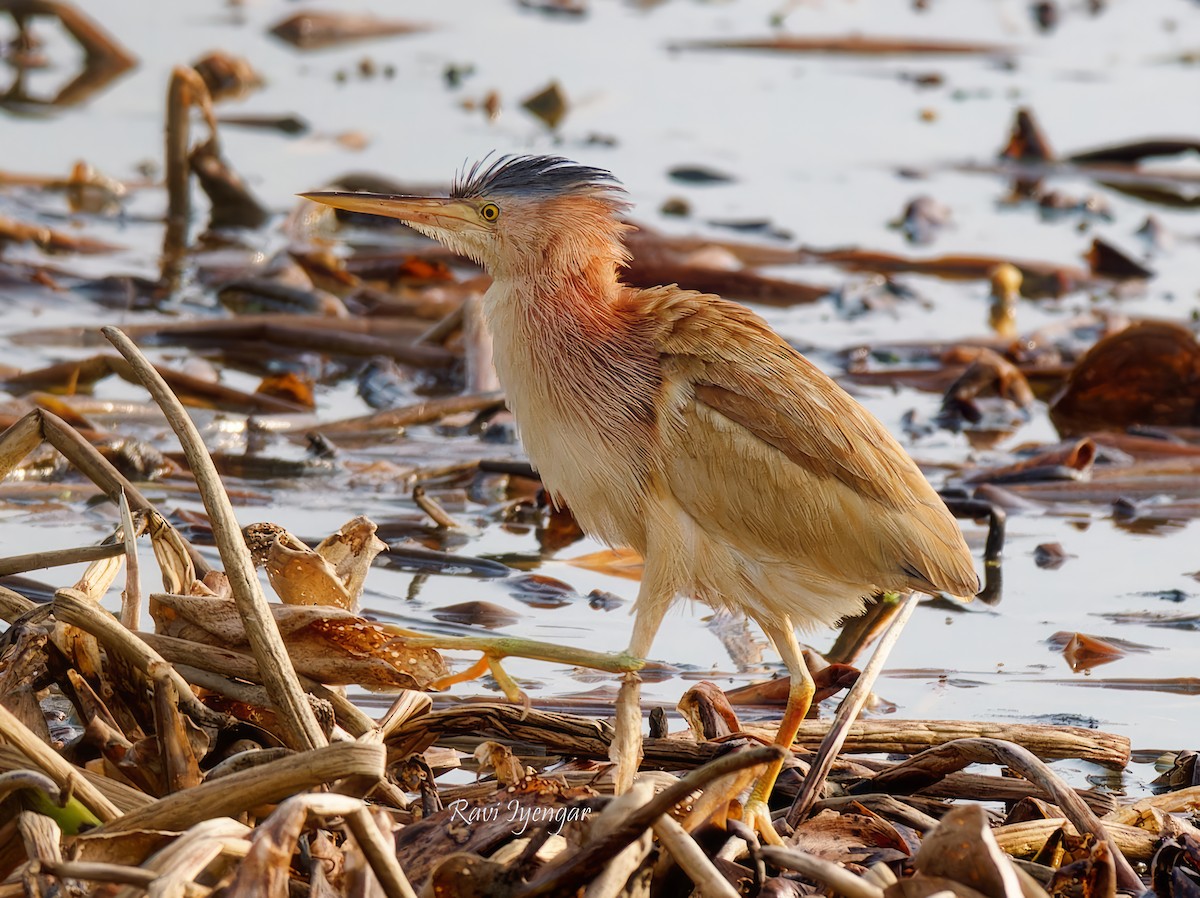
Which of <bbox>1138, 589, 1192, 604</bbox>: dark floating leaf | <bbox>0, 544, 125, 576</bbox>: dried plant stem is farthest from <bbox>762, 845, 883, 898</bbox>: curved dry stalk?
<bbox>1138, 589, 1192, 604</bbox>: dark floating leaf

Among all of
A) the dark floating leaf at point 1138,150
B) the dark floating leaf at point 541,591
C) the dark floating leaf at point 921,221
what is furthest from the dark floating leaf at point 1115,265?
the dark floating leaf at point 541,591

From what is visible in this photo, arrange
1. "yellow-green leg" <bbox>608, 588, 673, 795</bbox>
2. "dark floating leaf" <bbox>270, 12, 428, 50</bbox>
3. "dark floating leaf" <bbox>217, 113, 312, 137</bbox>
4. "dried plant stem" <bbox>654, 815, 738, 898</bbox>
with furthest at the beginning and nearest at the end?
1. "dark floating leaf" <bbox>270, 12, 428, 50</bbox>
2. "dark floating leaf" <bbox>217, 113, 312, 137</bbox>
3. "yellow-green leg" <bbox>608, 588, 673, 795</bbox>
4. "dried plant stem" <bbox>654, 815, 738, 898</bbox>

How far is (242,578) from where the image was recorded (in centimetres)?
247

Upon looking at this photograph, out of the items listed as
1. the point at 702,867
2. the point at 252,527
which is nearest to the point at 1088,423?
the point at 252,527

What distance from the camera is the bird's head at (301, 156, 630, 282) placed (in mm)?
3770

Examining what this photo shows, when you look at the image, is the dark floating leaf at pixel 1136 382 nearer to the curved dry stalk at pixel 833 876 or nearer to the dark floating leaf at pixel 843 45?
the curved dry stalk at pixel 833 876

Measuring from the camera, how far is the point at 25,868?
2.19 meters

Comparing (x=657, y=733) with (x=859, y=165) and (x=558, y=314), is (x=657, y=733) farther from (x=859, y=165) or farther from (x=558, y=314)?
(x=859, y=165)

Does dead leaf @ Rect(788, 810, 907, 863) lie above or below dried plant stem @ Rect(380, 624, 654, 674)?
below

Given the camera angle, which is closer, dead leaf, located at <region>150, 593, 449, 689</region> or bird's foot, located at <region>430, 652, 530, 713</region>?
dead leaf, located at <region>150, 593, 449, 689</region>

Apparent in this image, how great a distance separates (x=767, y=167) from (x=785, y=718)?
7153 mm

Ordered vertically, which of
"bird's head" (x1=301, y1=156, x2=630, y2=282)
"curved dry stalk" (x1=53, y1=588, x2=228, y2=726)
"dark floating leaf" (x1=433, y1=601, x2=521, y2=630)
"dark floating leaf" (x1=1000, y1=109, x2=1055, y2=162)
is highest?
"bird's head" (x1=301, y1=156, x2=630, y2=282)

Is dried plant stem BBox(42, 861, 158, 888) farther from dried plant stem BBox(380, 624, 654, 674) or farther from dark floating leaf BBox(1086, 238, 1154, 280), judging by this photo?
dark floating leaf BBox(1086, 238, 1154, 280)

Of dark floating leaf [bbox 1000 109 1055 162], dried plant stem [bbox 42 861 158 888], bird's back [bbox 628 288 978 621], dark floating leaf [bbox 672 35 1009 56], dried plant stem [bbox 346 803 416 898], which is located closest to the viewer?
dried plant stem [bbox 42 861 158 888]
